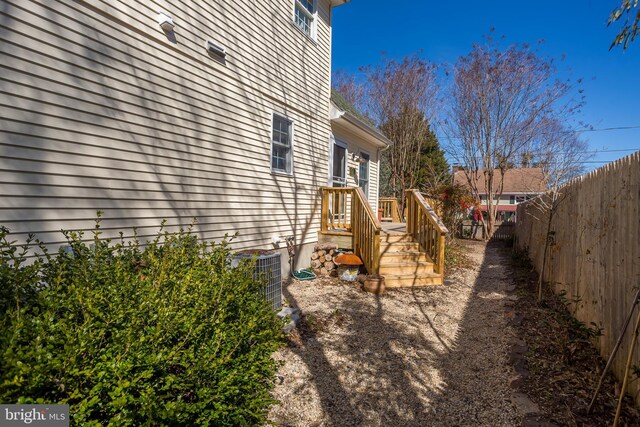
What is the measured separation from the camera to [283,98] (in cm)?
668

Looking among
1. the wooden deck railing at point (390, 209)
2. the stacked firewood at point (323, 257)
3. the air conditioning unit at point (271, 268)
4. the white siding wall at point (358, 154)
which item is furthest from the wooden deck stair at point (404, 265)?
the wooden deck railing at point (390, 209)

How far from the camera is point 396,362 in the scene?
3.45 meters

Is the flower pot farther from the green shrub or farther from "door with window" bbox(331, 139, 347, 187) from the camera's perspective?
the green shrub

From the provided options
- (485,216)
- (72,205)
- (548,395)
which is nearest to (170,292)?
(72,205)

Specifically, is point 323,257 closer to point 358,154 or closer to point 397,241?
point 397,241

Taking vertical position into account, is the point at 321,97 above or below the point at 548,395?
above

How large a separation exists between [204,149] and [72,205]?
1.99 meters

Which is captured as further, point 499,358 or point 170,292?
point 499,358

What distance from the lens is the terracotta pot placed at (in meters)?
5.98

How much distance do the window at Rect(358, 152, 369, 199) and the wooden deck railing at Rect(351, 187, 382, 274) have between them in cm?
339

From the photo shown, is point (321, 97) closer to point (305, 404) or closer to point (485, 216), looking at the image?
point (305, 404)

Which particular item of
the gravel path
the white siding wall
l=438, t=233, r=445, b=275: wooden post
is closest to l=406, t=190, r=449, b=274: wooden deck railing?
l=438, t=233, r=445, b=275: wooden post

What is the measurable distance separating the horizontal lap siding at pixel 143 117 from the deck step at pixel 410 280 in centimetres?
222

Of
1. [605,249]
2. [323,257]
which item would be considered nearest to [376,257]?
[323,257]
